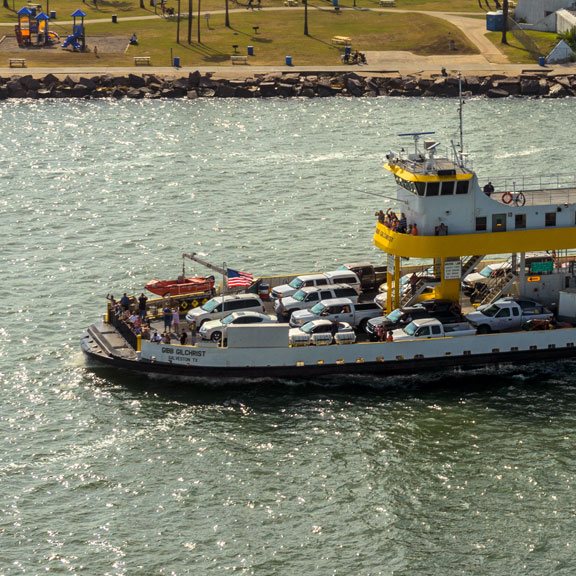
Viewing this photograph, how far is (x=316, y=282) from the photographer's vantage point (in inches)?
2261

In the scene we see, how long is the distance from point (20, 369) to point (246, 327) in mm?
11529

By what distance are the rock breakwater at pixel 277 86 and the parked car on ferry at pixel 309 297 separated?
217 feet

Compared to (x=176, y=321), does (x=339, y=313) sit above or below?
above

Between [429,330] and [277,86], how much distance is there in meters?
72.2

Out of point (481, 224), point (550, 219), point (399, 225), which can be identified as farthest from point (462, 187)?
point (550, 219)

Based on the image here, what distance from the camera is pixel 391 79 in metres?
122

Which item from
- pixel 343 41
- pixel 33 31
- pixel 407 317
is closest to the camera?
pixel 407 317

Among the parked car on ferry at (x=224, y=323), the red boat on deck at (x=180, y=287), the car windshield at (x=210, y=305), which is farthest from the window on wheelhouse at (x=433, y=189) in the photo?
the red boat on deck at (x=180, y=287)

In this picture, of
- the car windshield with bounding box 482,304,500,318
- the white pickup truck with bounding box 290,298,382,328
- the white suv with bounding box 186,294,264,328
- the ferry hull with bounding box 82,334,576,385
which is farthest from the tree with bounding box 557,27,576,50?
the white suv with bounding box 186,294,264,328

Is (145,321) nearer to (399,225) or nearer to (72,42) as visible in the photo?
(399,225)

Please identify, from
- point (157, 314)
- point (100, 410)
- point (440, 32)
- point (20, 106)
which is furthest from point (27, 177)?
point (440, 32)

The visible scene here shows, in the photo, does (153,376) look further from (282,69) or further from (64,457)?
(282,69)

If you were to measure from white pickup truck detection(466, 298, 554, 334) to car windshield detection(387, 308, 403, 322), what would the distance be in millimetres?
3180

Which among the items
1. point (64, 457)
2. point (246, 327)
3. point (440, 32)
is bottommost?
point (64, 457)
